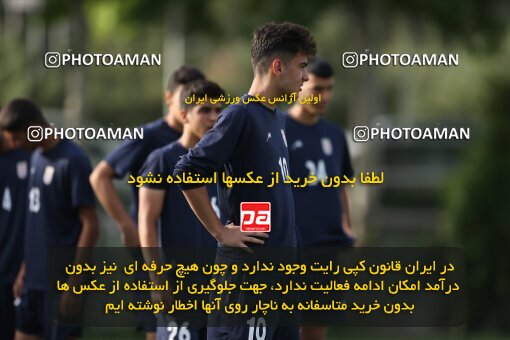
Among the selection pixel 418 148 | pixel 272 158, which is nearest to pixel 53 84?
pixel 418 148

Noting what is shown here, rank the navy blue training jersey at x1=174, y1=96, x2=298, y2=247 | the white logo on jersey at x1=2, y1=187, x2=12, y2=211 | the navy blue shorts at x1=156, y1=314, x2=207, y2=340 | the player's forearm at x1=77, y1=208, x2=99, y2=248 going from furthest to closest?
the white logo on jersey at x1=2, y1=187, x2=12, y2=211 → the player's forearm at x1=77, y1=208, x2=99, y2=248 → the navy blue shorts at x1=156, y1=314, x2=207, y2=340 → the navy blue training jersey at x1=174, y1=96, x2=298, y2=247

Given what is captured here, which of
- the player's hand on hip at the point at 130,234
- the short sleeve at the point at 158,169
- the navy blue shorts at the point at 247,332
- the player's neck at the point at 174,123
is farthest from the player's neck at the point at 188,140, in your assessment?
the navy blue shorts at the point at 247,332

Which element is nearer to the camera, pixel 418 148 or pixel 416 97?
pixel 418 148

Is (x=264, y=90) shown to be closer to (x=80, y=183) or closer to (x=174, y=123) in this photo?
(x=174, y=123)

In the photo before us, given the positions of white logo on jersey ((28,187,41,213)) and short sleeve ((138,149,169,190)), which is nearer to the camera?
short sleeve ((138,149,169,190))

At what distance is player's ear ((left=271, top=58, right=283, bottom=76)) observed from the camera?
20.6 feet

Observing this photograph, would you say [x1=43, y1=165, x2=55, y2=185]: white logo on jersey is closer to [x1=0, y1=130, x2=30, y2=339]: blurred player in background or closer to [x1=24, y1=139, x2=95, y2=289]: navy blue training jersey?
[x1=24, y1=139, x2=95, y2=289]: navy blue training jersey

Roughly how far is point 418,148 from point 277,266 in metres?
29.7

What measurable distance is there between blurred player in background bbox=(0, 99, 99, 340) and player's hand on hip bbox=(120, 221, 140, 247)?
242 millimetres

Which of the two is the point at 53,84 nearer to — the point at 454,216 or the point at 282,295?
the point at 454,216

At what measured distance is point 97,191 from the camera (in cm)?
851

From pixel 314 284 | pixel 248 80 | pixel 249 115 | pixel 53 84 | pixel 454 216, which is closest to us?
pixel 249 115

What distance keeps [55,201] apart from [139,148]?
0.69m

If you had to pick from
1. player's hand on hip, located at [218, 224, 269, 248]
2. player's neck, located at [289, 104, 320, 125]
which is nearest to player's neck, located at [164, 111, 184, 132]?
player's neck, located at [289, 104, 320, 125]
